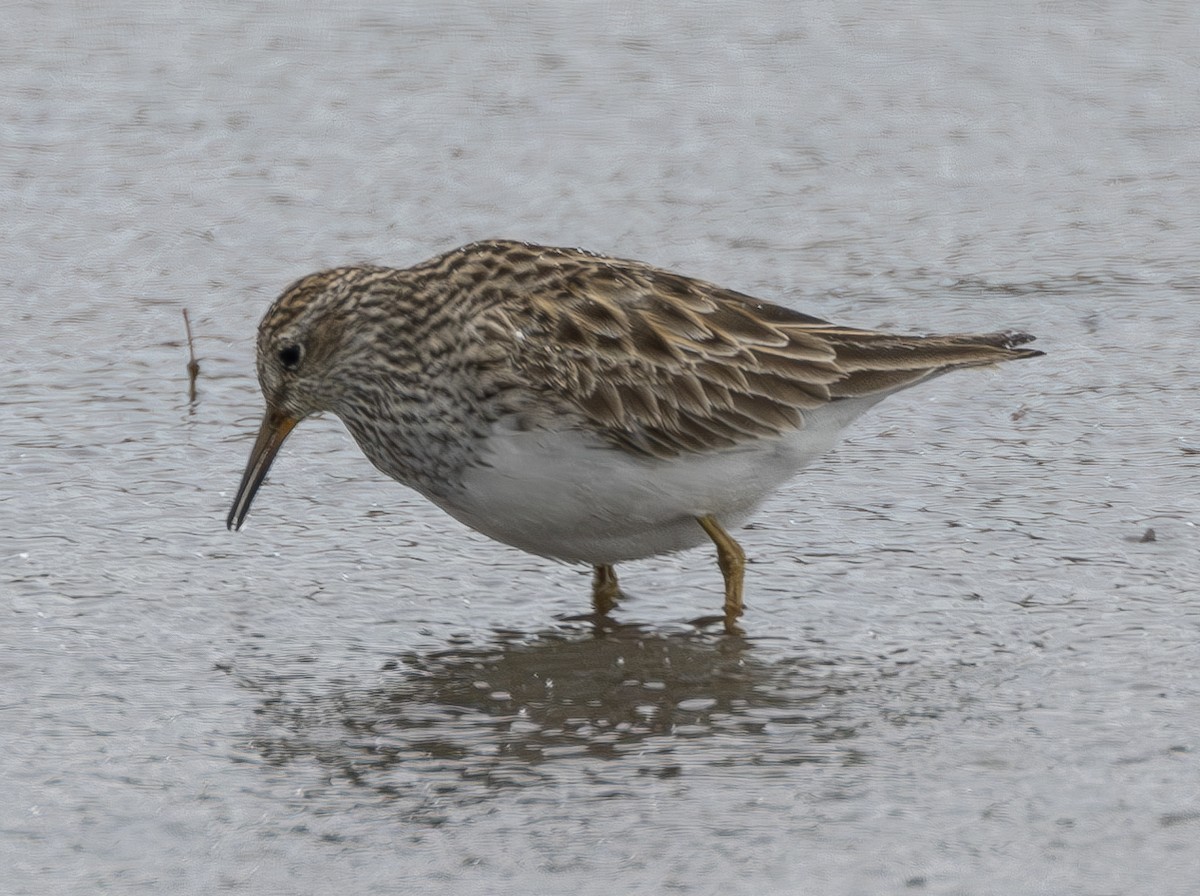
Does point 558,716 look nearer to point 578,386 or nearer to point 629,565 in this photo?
point 578,386

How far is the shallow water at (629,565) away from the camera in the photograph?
4805mm

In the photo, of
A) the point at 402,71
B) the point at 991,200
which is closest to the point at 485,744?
the point at 991,200

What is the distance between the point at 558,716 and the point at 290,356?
1.82 metres

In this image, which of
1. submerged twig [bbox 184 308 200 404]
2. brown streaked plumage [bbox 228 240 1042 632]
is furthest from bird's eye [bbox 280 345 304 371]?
submerged twig [bbox 184 308 200 404]

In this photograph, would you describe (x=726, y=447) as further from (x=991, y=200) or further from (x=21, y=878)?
(x=991, y=200)

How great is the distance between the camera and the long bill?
6684 mm

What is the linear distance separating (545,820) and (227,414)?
3.54 metres

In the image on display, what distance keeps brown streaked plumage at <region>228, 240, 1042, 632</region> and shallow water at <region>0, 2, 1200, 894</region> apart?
0.35 meters

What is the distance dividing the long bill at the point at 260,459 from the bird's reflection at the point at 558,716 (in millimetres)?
1053

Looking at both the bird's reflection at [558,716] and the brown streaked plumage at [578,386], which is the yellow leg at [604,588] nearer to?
the brown streaked plumage at [578,386]

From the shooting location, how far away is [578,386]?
20.6 ft

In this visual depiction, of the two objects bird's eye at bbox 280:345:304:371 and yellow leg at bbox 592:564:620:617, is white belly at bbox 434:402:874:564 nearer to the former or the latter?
yellow leg at bbox 592:564:620:617

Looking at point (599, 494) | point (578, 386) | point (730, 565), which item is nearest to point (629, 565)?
point (730, 565)

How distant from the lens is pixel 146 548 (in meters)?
6.67
